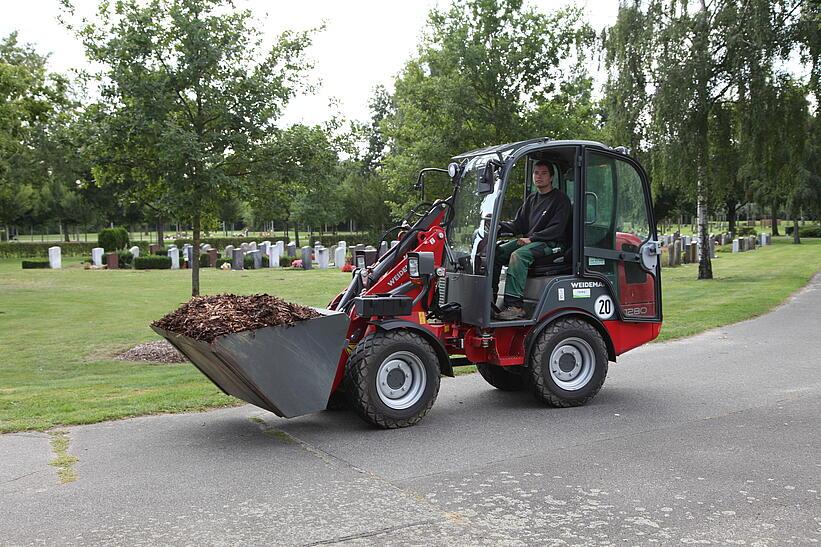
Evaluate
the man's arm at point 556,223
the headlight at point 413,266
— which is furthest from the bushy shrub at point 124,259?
the man's arm at point 556,223

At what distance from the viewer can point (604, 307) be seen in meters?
8.41

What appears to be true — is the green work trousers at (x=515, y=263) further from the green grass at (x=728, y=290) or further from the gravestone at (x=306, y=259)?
the gravestone at (x=306, y=259)

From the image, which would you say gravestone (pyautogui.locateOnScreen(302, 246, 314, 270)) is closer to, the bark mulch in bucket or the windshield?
the windshield

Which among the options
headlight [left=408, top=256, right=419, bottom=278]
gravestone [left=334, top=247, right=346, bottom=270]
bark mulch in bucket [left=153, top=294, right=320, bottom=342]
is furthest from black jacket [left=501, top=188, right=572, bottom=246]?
gravestone [left=334, top=247, right=346, bottom=270]

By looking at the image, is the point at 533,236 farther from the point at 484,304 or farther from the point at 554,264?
the point at 484,304

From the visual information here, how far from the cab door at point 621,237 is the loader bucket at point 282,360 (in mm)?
2938

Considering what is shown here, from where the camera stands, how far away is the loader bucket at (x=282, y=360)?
21.2 ft

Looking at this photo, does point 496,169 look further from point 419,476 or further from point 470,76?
point 470,76

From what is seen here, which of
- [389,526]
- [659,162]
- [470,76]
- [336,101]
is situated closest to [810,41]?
[659,162]

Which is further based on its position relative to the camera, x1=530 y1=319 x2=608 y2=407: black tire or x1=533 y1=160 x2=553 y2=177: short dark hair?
x1=533 y1=160 x2=553 y2=177: short dark hair

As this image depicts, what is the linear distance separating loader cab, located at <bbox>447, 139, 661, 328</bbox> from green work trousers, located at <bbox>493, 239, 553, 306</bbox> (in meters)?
0.11

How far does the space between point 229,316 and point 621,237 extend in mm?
4246

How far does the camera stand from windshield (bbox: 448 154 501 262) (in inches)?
311

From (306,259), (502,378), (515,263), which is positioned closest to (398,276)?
(515,263)
